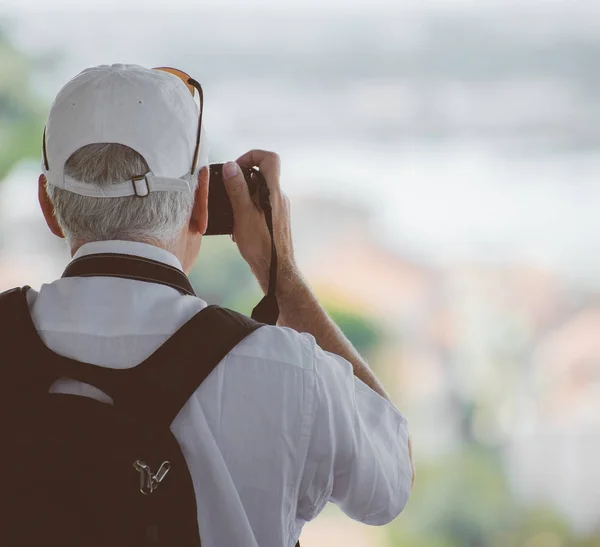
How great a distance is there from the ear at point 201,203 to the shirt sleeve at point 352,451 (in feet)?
0.59

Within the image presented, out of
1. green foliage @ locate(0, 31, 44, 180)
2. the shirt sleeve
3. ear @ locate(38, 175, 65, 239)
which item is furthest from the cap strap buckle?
green foliage @ locate(0, 31, 44, 180)

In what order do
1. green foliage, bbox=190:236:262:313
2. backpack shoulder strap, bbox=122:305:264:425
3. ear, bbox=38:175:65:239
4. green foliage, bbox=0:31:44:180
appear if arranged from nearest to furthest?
backpack shoulder strap, bbox=122:305:264:425
ear, bbox=38:175:65:239
green foliage, bbox=190:236:262:313
green foliage, bbox=0:31:44:180

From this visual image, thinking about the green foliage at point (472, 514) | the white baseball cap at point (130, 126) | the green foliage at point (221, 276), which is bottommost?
the green foliage at point (472, 514)

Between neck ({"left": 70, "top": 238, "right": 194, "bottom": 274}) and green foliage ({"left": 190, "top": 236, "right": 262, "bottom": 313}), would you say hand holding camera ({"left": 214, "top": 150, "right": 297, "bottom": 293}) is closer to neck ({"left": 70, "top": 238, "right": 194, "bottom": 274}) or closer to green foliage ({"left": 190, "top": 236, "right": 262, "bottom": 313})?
neck ({"left": 70, "top": 238, "right": 194, "bottom": 274})

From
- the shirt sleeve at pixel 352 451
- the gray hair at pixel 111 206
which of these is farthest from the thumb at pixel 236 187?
the shirt sleeve at pixel 352 451

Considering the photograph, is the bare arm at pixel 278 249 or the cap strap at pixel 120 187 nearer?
the cap strap at pixel 120 187

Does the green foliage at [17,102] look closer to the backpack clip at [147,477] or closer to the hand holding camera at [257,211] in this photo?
the hand holding camera at [257,211]

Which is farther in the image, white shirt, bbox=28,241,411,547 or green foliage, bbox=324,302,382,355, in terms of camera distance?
green foliage, bbox=324,302,382,355

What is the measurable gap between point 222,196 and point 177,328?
21 centimetres

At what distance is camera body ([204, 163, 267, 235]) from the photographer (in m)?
0.92

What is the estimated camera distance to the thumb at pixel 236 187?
91 centimetres

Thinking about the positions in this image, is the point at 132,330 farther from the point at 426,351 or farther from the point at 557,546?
the point at 557,546

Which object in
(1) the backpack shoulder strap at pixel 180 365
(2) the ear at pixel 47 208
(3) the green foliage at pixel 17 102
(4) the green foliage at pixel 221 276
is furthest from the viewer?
(3) the green foliage at pixel 17 102

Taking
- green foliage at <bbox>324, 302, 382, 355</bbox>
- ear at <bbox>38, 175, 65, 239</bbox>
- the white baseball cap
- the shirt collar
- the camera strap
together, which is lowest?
green foliage at <bbox>324, 302, 382, 355</bbox>
